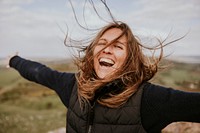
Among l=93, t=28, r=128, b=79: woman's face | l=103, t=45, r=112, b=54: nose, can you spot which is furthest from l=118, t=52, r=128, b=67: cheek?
l=103, t=45, r=112, b=54: nose

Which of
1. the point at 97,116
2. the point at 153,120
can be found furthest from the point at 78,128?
the point at 153,120

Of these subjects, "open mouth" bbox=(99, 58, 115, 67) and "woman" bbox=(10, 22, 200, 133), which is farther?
"open mouth" bbox=(99, 58, 115, 67)

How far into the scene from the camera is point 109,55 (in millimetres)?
3766

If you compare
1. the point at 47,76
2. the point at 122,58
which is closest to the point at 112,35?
the point at 122,58

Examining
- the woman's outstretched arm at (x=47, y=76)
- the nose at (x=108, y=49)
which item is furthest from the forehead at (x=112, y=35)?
the woman's outstretched arm at (x=47, y=76)

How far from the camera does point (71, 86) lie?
388 centimetres

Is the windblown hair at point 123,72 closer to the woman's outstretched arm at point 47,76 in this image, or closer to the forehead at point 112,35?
the forehead at point 112,35

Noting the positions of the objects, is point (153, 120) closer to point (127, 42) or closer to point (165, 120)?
point (165, 120)

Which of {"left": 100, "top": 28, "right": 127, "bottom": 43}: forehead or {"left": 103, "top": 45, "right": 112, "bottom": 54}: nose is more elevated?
{"left": 100, "top": 28, "right": 127, "bottom": 43}: forehead

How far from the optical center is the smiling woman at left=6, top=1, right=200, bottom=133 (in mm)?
2844

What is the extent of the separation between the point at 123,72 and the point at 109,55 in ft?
0.99

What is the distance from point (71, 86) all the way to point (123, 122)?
1.03 m

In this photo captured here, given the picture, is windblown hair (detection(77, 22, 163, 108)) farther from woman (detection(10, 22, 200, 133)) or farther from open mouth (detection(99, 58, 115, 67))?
open mouth (detection(99, 58, 115, 67))

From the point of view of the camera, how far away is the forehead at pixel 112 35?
3885 mm
